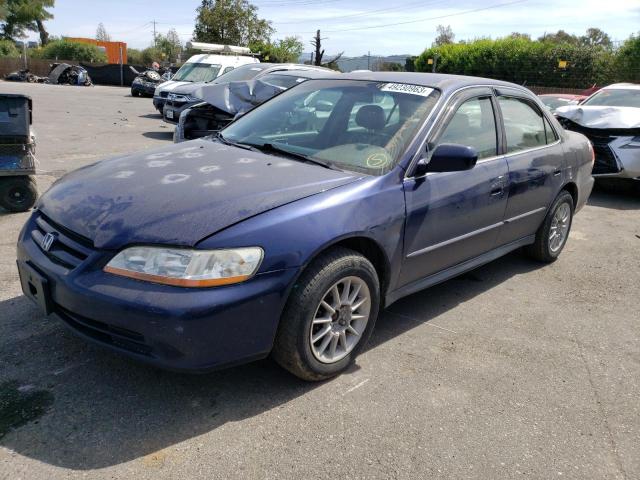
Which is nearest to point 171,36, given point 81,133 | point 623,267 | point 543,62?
point 543,62

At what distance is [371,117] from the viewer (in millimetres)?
3781

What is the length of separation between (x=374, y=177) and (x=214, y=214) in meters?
1.02

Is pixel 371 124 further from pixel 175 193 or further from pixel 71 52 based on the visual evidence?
pixel 71 52

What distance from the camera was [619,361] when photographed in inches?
143

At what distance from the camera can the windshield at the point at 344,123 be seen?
3504 millimetres

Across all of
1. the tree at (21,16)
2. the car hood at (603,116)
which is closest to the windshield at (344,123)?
the car hood at (603,116)

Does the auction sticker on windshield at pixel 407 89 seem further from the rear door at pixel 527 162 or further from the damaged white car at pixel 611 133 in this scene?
the damaged white car at pixel 611 133

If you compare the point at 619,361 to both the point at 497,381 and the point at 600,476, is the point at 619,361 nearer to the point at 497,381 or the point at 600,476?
the point at 497,381

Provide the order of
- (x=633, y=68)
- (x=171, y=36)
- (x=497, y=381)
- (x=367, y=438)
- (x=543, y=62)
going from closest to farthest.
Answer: (x=367, y=438), (x=497, y=381), (x=633, y=68), (x=543, y=62), (x=171, y=36)

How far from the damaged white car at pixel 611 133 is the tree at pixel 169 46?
206ft

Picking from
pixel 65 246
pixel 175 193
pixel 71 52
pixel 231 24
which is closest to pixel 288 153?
pixel 175 193

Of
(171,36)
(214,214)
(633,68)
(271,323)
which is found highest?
(171,36)

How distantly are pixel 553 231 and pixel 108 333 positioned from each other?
13.5 ft

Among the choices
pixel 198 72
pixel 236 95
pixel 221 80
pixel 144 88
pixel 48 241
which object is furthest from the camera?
pixel 144 88
